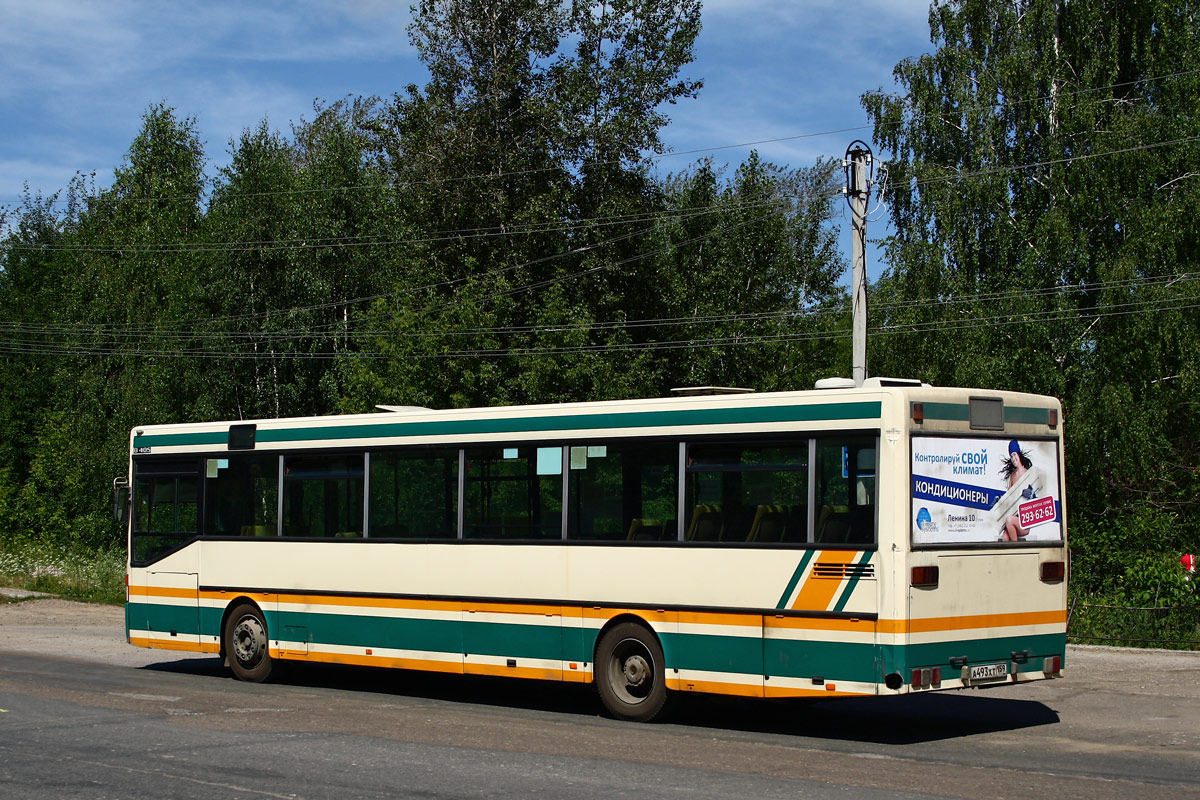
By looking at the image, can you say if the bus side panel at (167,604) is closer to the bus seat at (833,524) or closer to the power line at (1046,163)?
the bus seat at (833,524)

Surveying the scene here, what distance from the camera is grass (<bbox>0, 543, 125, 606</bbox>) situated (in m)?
31.6

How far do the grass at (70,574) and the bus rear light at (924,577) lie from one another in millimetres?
23054

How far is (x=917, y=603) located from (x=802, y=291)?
44.9 metres

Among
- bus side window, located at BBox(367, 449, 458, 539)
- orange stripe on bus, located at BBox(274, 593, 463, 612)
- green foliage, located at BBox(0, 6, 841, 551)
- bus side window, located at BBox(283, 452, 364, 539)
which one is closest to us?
orange stripe on bus, located at BBox(274, 593, 463, 612)

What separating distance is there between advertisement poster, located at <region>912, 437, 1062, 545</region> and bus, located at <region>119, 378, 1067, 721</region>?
0.07 feet

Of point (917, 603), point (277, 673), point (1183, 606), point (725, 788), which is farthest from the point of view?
point (1183, 606)

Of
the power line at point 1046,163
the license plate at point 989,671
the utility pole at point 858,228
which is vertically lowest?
the license plate at point 989,671

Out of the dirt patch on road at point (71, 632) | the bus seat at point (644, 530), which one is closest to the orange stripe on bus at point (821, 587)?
the bus seat at point (644, 530)

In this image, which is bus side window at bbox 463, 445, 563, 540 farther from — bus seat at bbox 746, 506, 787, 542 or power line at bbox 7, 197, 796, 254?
power line at bbox 7, 197, 796, 254

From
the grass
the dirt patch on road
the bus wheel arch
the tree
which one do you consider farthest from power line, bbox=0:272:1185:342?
the bus wheel arch

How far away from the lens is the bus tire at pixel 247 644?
16.6m

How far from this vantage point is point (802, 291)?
181ft

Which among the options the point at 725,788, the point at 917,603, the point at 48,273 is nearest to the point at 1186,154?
the point at 917,603

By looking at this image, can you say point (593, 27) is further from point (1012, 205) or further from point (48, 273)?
point (48, 273)
